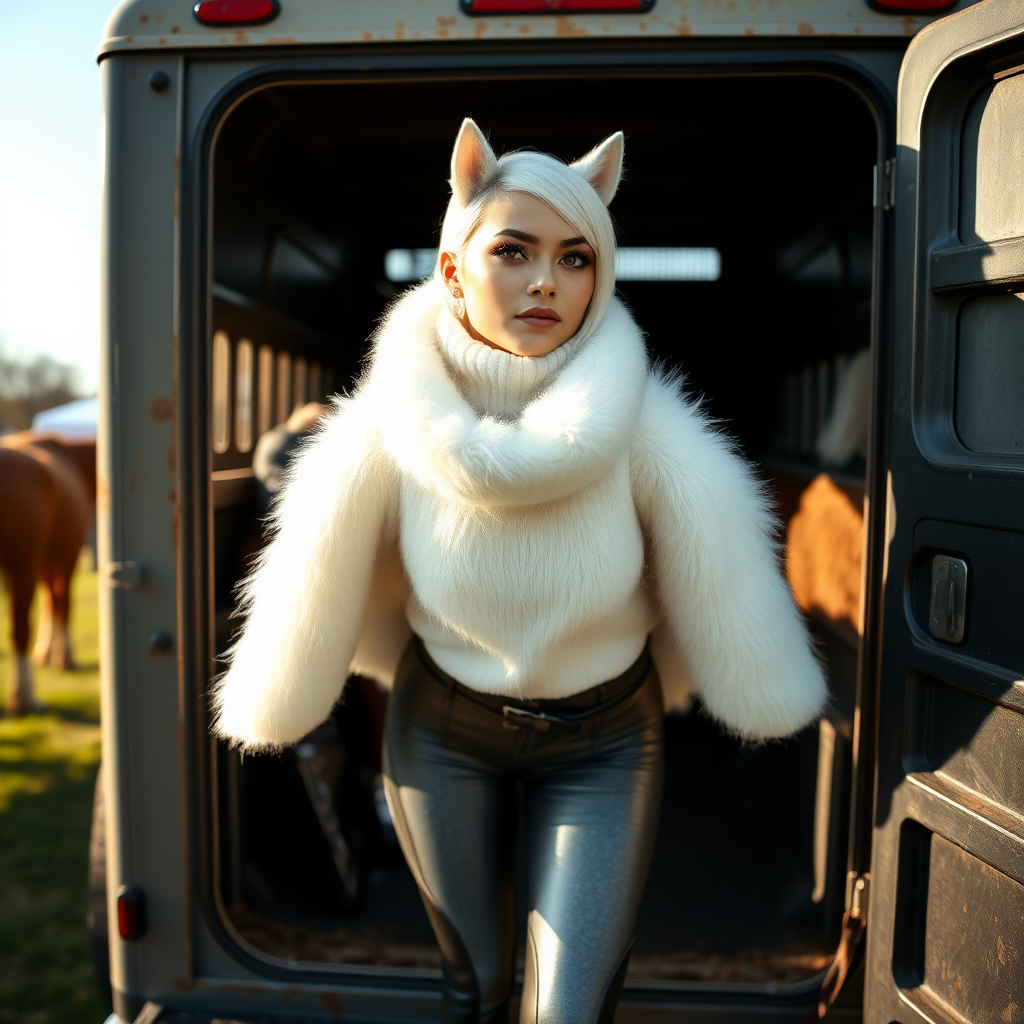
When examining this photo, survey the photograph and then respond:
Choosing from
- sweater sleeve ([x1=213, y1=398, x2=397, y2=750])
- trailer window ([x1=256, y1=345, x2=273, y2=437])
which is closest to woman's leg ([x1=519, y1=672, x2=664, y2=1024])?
sweater sleeve ([x1=213, y1=398, x2=397, y2=750])

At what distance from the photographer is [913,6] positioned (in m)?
1.61

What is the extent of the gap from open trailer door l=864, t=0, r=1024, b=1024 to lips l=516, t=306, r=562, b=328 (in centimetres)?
69

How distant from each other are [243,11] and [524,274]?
2.91 feet

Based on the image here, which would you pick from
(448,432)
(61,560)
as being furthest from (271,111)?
(61,560)

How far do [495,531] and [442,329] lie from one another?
369 millimetres

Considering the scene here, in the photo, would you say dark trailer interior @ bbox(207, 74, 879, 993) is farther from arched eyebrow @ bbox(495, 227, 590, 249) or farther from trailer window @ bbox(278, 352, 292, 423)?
arched eyebrow @ bbox(495, 227, 590, 249)

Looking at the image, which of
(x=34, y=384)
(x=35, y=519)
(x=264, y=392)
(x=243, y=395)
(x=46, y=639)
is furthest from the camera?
(x=34, y=384)

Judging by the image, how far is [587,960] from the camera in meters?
1.37

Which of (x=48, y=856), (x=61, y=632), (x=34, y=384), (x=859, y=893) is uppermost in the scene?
(x=34, y=384)

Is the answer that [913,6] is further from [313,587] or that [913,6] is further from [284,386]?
[284,386]

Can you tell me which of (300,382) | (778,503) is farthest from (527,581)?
(300,382)

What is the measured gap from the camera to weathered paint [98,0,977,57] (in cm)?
162

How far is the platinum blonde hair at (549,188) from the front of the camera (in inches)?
54.0

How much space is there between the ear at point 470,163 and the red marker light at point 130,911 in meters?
1.62
